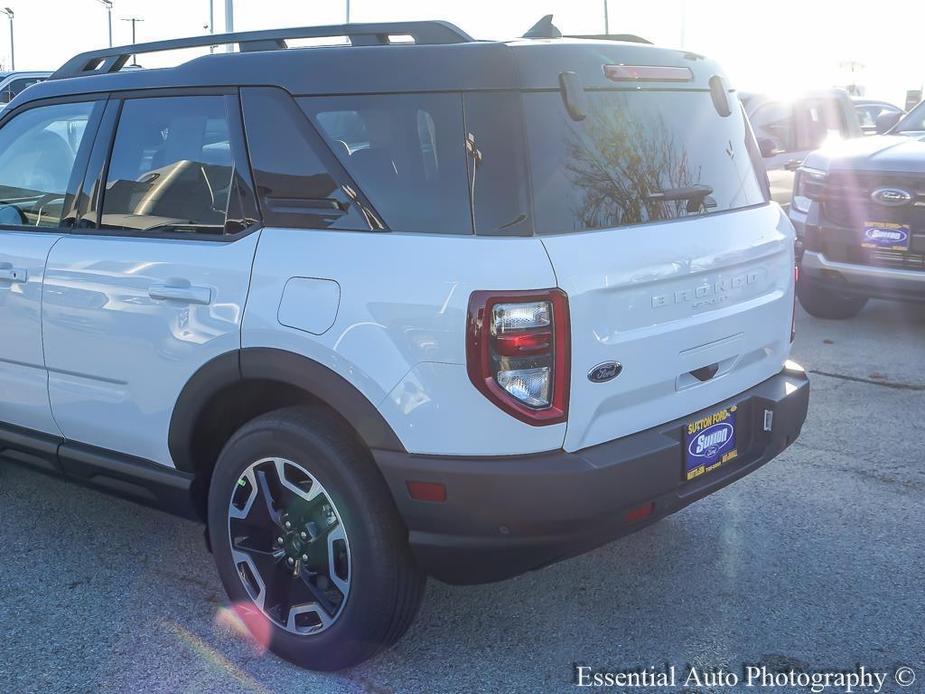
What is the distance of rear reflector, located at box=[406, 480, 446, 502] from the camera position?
259cm

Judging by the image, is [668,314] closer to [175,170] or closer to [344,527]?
[344,527]

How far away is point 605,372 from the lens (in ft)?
8.53

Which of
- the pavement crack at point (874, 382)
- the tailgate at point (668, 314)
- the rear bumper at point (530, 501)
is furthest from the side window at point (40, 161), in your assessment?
the pavement crack at point (874, 382)

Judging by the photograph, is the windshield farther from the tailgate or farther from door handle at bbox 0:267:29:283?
door handle at bbox 0:267:29:283

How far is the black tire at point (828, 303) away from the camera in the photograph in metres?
7.36

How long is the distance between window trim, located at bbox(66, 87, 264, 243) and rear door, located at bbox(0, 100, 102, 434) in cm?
11

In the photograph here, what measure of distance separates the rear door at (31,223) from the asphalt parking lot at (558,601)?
2.00 feet

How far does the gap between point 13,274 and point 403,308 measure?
1.78 m

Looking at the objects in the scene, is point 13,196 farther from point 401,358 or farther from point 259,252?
point 401,358

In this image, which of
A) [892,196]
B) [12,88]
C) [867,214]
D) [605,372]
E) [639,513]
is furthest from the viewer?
[12,88]

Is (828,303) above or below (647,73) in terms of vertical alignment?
below

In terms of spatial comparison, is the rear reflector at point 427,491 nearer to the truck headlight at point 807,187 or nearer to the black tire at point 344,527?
the black tire at point 344,527

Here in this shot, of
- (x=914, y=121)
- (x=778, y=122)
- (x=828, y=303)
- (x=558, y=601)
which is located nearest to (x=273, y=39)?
(x=558, y=601)

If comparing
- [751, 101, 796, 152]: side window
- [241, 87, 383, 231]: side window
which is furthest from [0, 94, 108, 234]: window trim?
[751, 101, 796, 152]: side window
